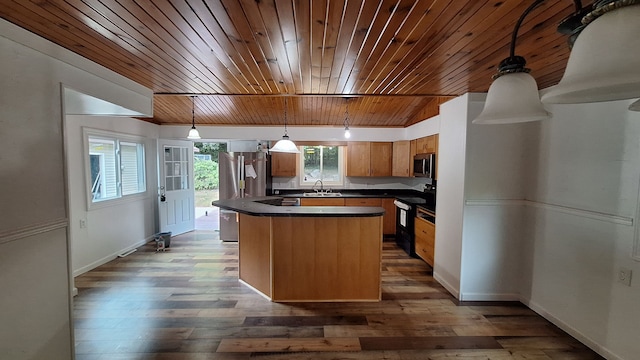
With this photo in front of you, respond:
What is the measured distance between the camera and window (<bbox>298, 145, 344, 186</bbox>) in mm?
5562

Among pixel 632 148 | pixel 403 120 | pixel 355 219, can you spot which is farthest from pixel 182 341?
pixel 403 120

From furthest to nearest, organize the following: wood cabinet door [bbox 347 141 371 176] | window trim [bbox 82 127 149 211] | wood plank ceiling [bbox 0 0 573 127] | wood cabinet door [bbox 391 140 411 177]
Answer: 1. wood cabinet door [bbox 347 141 371 176]
2. wood cabinet door [bbox 391 140 411 177]
3. window trim [bbox 82 127 149 211]
4. wood plank ceiling [bbox 0 0 573 127]

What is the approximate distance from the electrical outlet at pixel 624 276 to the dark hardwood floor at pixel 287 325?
669mm

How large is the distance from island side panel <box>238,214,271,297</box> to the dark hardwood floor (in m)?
0.14

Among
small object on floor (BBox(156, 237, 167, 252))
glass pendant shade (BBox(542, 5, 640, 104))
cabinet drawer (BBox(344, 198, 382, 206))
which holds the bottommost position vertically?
small object on floor (BBox(156, 237, 167, 252))

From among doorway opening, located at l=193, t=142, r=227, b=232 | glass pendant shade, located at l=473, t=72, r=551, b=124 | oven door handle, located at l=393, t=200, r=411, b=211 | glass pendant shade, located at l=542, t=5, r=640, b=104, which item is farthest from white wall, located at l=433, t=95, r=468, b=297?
doorway opening, located at l=193, t=142, r=227, b=232

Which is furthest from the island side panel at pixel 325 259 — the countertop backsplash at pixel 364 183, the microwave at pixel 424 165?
the countertop backsplash at pixel 364 183

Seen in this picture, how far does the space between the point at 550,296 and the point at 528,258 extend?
0.39 m

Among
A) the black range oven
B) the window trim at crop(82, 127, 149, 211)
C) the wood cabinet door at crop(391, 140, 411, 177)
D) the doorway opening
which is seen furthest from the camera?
the doorway opening

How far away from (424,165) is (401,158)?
35.3 inches

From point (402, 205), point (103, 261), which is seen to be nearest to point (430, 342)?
point (402, 205)

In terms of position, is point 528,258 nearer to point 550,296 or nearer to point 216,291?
point 550,296

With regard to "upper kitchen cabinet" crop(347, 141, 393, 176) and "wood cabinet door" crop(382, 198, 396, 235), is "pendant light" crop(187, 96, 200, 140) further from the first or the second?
"wood cabinet door" crop(382, 198, 396, 235)

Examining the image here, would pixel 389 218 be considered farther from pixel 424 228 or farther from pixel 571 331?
pixel 571 331
